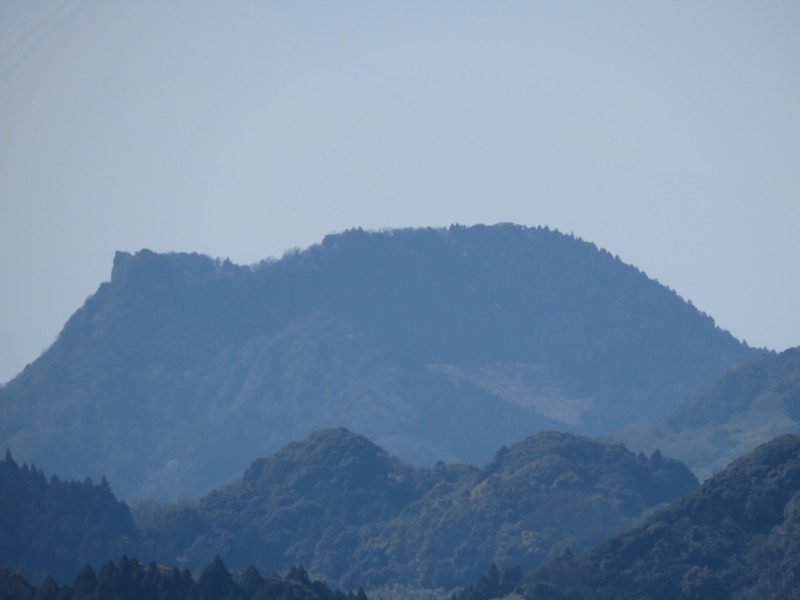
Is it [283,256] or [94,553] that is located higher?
[283,256]

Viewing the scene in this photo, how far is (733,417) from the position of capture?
433 feet

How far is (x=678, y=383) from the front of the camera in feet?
581

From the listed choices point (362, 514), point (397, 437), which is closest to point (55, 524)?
point (362, 514)

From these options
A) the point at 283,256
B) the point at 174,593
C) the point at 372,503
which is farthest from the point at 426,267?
the point at 174,593

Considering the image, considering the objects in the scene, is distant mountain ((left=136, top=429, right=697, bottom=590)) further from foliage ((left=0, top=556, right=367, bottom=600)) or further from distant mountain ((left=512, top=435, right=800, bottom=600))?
foliage ((left=0, top=556, right=367, bottom=600))

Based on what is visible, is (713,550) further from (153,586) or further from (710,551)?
(153,586)

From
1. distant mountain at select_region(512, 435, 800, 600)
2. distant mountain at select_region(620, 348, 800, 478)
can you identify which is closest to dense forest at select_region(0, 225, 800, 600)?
distant mountain at select_region(512, 435, 800, 600)

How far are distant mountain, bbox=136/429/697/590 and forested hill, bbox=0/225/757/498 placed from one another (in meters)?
43.4

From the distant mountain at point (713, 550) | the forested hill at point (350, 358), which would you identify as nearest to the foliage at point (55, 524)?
the distant mountain at point (713, 550)

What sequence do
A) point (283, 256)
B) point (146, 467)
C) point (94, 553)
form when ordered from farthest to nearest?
point (283, 256)
point (146, 467)
point (94, 553)

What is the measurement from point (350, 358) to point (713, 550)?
342 feet

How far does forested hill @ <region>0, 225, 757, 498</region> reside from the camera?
15738cm

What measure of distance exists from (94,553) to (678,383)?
10040cm

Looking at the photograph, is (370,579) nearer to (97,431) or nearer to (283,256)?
(97,431)
